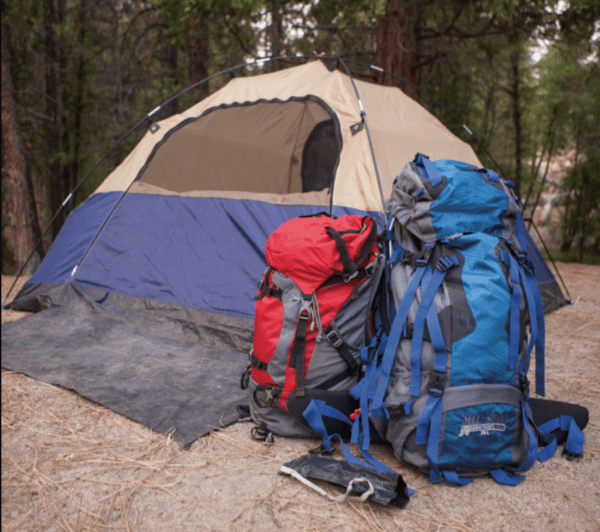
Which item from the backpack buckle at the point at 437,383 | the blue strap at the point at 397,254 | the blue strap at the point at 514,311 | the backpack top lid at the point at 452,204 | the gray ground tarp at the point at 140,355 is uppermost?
the backpack top lid at the point at 452,204

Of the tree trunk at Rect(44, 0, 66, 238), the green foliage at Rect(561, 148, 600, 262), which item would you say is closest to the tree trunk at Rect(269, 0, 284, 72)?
the tree trunk at Rect(44, 0, 66, 238)

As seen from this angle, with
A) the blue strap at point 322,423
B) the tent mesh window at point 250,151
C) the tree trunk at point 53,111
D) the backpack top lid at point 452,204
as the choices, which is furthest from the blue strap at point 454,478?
the tree trunk at point 53,111

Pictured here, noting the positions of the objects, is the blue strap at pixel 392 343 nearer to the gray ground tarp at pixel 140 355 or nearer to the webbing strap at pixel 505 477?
the webbing strap at pixel 505 477

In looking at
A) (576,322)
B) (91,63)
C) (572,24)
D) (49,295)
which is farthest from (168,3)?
(576,322)

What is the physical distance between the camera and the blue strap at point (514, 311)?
6.25 feet

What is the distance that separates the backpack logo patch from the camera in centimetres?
182

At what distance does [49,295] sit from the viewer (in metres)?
3.82

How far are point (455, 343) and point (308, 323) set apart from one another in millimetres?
610

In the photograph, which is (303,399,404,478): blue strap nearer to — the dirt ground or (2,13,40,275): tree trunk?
the dirt ground

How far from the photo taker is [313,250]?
2.12m

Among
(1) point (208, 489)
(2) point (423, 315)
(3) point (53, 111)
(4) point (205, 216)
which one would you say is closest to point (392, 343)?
(2) point (423, 315)

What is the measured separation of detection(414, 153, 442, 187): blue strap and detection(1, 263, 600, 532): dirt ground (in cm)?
116

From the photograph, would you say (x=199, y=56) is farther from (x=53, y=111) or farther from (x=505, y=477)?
(x=505, y=477)

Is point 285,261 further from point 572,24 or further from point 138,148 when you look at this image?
point 572,24
